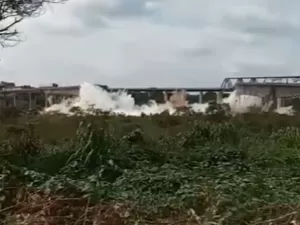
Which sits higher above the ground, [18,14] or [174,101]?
[18,14]

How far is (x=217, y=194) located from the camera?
5.50m

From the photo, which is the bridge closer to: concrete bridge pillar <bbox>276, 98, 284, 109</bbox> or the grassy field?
concrete bridge pillar <bbox>276, 98, 284, 109</bbox>

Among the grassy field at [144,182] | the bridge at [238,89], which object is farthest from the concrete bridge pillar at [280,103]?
the grassy field at [144,182]

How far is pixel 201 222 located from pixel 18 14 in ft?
18.5

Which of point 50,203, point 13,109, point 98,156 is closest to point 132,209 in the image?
point 50,203

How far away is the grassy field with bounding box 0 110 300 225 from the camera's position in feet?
16.7

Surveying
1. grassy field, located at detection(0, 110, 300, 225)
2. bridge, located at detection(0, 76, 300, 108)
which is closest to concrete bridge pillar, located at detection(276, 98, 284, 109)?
bridge, located at detection(0, 76, 300, 108)

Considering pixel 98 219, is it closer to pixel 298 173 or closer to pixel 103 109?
pixel 298 173

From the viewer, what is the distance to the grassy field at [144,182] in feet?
16.7

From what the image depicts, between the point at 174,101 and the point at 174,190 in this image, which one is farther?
the point at 174,101

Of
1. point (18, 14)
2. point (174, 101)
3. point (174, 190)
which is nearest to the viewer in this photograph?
point (174, 190)

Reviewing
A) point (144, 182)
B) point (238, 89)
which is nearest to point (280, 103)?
point (238, 89)

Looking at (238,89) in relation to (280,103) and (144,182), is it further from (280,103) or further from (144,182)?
(144,182)

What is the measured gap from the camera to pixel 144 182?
6.77 m
